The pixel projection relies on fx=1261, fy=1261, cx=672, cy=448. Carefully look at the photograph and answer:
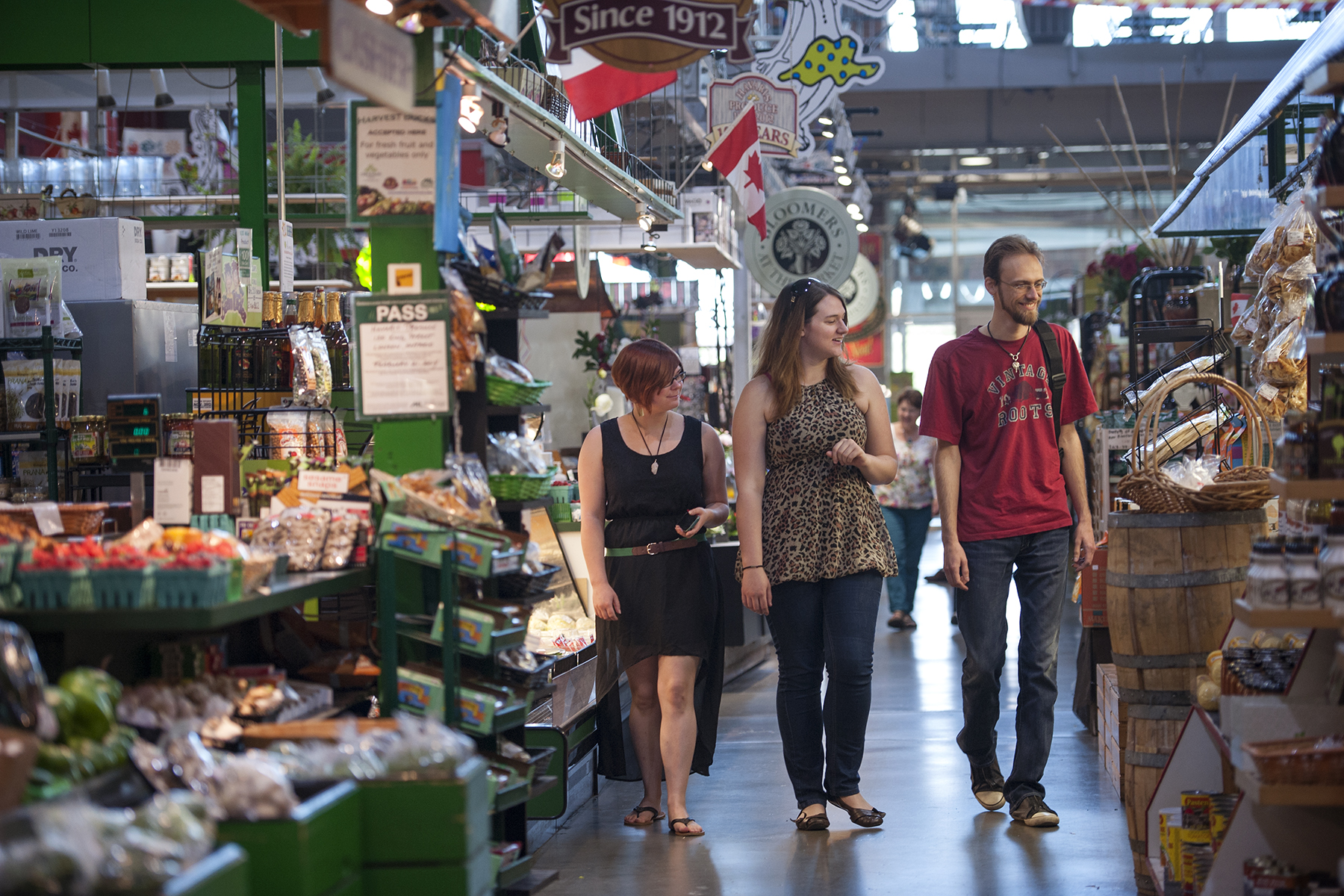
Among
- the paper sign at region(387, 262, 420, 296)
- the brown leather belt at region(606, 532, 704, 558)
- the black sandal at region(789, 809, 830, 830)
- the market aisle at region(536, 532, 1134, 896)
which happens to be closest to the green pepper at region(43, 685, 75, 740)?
the paper sign at region(387, 262, 420, 296)

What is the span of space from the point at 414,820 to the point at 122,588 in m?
0.74

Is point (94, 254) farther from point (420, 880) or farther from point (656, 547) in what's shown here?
point (420, 880)

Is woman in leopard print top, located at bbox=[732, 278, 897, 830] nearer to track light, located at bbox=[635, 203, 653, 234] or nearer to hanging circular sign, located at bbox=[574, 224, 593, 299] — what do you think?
track light, located at bbox=[635, 203, 653, 234]

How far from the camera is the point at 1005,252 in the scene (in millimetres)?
4176

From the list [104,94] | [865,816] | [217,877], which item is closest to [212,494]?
[217,877]

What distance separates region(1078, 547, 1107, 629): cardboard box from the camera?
523 centimetres

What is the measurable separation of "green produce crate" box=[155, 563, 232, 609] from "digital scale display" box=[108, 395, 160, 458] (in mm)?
1539

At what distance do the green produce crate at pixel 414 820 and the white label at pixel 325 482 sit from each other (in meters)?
0.94

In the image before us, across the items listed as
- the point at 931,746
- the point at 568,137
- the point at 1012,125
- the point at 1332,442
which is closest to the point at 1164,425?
the point at 931,746

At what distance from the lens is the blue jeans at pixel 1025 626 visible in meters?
4.15

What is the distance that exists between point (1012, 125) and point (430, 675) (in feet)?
44.6

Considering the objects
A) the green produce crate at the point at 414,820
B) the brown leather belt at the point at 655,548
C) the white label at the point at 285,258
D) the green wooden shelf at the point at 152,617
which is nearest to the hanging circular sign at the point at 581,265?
the white label at the point at 285,258

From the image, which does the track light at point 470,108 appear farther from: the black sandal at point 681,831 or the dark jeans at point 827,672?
the black sandal at point 681,831

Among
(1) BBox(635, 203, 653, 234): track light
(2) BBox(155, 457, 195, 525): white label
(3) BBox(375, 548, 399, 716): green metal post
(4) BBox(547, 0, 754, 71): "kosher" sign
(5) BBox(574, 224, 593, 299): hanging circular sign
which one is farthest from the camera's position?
(5) BBox(574, 224, 593, 299): hanging circular sign
